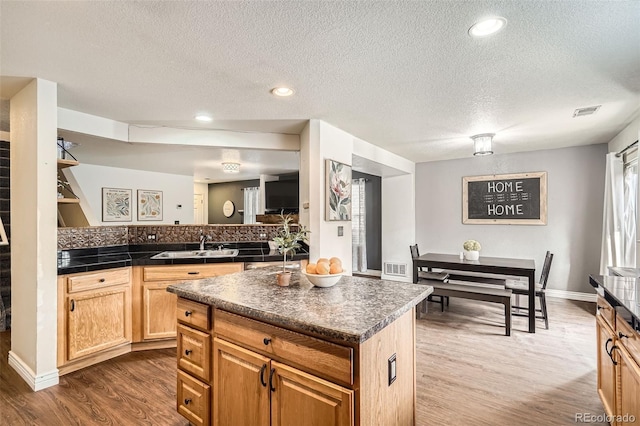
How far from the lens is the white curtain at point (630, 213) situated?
135 inches

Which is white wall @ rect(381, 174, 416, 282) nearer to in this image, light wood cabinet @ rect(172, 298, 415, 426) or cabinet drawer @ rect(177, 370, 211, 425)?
light wood cabinet @ rect(172, 298, 415, 426)

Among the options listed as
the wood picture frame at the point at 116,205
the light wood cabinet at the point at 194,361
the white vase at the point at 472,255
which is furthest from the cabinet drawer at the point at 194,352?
the wood picture frame at the point at 116,205

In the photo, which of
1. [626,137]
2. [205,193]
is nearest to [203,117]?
[626,137]

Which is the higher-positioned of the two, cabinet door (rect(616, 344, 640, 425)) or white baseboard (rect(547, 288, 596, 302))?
cabinet door (rect(616, 344, 640, 425))

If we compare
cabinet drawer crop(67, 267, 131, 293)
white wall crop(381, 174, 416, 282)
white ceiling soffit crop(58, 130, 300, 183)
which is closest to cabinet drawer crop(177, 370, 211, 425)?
cabinet drawer crop(67, 267, 131, 293)

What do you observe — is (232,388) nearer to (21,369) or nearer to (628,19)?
(21,369)

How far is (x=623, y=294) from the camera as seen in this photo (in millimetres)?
1605

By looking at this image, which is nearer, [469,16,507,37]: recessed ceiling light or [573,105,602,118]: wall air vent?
[469,16,507,37]: recessed ceiling light

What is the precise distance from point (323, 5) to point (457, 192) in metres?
4.82

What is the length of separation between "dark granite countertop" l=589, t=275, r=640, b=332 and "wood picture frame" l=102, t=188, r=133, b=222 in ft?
22.4

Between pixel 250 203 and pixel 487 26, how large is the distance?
7.17m

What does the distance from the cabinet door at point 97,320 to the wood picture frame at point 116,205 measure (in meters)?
3.71

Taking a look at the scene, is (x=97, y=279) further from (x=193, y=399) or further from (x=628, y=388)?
(x=628, y=388)

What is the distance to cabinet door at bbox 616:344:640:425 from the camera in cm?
134
